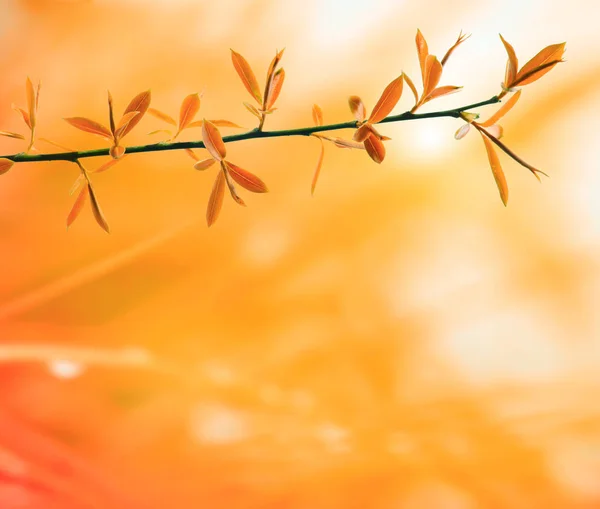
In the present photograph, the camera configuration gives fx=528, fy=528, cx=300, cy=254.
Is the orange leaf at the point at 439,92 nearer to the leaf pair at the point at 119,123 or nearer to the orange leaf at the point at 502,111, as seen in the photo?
the orange leaf at the point at 502,111

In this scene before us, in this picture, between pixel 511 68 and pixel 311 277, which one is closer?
pixel 511 68

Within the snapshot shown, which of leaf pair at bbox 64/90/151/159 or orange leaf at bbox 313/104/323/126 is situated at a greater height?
orange leaf at bbox 313/104/323/126

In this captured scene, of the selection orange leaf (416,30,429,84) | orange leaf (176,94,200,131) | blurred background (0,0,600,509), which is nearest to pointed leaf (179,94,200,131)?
orange leaf (176,94,200,131)

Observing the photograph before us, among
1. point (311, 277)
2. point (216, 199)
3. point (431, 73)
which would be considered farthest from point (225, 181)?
point (311, 277)

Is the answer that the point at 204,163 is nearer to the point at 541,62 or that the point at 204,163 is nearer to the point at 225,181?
the point at 225,181

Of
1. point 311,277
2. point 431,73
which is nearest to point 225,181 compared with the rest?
point 431,73

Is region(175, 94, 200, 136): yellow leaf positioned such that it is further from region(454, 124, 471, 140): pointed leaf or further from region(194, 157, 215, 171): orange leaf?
region(454, 124, 471, 140): pointed leaf

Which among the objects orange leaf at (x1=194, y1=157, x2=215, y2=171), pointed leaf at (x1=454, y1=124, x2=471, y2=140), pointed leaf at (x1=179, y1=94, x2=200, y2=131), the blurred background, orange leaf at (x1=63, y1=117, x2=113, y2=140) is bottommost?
orange leaf at (x1=194, y1=157, x2=215, y2=171)

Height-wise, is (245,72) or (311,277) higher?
(311,277)
